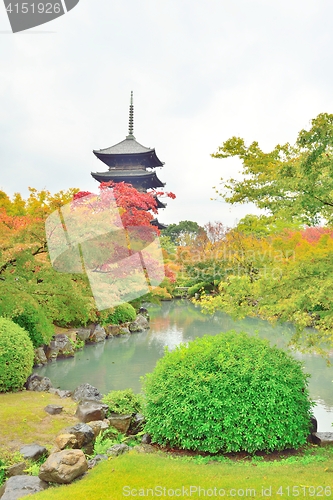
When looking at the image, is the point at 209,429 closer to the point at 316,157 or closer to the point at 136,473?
the point at 136,473

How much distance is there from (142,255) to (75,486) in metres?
9.33

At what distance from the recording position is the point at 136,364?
9367 millimetres

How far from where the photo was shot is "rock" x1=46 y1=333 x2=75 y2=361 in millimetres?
9625

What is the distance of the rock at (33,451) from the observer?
3.83 m

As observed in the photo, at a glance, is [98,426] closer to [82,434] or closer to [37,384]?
[82,434]

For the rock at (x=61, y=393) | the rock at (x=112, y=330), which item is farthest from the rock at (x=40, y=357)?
the rock at (x=112, y=330)

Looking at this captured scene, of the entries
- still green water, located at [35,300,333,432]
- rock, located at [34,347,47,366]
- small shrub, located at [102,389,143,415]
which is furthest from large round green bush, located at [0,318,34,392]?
rock, located at [34,347,47,366]

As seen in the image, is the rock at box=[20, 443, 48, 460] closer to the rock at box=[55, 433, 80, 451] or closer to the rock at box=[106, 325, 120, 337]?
the rock at box=[55, 433, 80, 451]

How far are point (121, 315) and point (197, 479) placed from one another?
11.2m

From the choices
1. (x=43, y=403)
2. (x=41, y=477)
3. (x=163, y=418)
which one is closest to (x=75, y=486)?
(x=41, y=477)

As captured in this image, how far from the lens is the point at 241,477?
3.06 m

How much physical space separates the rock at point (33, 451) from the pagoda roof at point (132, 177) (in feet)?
63.8

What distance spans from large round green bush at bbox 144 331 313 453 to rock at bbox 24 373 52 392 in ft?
10.6

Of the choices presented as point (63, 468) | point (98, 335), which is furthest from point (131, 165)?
point (63, 468)
